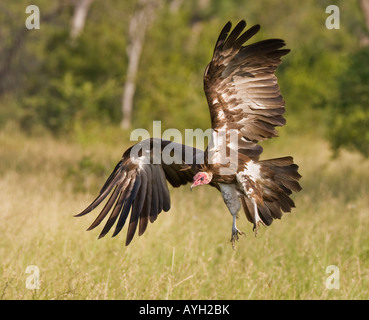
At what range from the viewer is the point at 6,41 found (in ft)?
79.6

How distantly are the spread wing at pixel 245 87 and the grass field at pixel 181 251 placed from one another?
1079mm

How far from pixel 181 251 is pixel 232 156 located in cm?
126

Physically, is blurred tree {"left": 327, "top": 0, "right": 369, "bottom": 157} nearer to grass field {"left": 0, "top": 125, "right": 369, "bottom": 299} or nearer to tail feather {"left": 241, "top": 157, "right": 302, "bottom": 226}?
grass field {"left": 0, "top": 125, "right": 369, "bottom": 299}

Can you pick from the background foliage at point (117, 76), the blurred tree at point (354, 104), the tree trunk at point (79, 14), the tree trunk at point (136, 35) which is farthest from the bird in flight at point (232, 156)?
the tree trunk at point (79, 14)

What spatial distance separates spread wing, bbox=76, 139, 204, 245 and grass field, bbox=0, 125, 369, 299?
426 millimetres

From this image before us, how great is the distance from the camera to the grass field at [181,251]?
17.5 feet

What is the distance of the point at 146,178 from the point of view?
6.27m

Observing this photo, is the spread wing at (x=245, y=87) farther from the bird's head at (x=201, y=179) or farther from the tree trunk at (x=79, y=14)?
the tree trunk at (x=79, y=14)

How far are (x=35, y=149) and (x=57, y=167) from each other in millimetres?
2480

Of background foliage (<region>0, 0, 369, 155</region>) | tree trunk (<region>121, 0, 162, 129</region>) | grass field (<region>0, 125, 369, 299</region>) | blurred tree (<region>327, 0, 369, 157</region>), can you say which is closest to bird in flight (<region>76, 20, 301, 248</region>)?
grass field (<region>0, 125, 369, 299</region>)

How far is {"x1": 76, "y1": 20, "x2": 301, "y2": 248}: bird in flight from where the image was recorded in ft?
17.5

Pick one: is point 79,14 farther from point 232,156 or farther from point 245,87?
point 245,87
